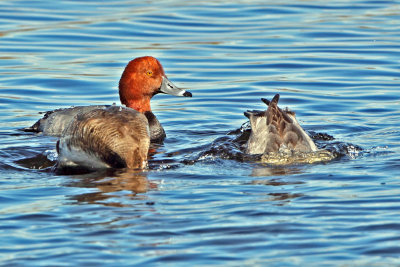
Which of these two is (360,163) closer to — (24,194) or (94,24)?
(24,194)

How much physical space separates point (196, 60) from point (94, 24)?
3.78 meters

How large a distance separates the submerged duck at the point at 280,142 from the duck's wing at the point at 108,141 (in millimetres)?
1428

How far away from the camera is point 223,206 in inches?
285

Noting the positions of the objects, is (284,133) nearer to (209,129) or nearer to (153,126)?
(209,129)

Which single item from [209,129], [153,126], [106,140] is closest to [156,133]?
[153,126]

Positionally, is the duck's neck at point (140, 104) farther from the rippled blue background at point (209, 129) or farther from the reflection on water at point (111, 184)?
the reflection on water at point (111, 184)

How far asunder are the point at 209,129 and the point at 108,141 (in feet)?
10.1

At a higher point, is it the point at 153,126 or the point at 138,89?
the point at 138,89

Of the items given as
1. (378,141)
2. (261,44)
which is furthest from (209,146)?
(261,44)

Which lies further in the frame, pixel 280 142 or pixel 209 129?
pixel 209 129

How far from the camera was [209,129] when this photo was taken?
11.7m

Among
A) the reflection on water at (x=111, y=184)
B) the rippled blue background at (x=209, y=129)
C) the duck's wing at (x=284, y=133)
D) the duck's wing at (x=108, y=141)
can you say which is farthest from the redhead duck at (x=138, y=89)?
the reflection on water at (x=111, y=184)

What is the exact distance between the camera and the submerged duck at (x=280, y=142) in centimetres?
936

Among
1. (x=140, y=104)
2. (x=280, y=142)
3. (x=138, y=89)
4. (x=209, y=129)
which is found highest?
(x=138, y=89)
